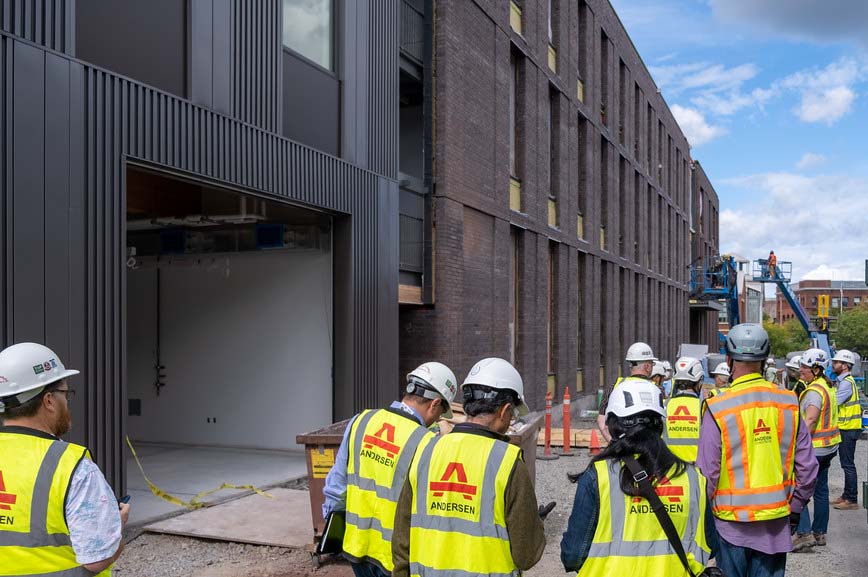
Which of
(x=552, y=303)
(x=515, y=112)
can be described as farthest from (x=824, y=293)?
(x=515, y=112)

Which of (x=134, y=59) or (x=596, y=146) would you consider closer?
(x=134, y=59)

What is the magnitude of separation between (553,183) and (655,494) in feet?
64.0

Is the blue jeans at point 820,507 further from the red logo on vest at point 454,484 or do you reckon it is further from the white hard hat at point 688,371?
the red logo on vest at point 454,484

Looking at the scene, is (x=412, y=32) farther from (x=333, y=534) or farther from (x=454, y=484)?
(x=454, y=484)

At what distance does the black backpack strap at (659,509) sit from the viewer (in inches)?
127

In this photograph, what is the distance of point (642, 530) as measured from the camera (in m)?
3.27

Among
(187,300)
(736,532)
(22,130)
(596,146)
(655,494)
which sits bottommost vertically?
(736,532)

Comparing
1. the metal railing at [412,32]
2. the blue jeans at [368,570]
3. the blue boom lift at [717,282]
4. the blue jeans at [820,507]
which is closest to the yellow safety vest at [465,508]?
the blue jeans at [368,570]

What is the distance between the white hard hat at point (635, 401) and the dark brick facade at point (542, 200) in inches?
443

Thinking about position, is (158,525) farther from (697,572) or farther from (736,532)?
(697,572)

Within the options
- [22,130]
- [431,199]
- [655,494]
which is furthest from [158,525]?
[431,199]

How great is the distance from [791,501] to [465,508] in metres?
2.46

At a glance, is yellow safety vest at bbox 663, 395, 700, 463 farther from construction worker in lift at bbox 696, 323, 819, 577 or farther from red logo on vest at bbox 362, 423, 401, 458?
red logo on vest at bbox 362, 423, 401, 458

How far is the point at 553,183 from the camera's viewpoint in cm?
2225
